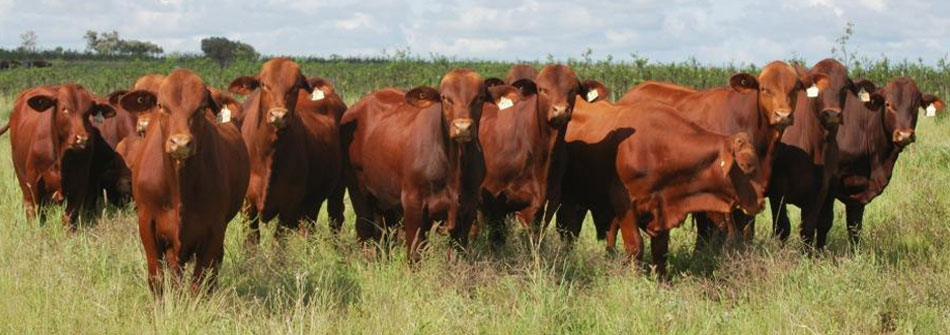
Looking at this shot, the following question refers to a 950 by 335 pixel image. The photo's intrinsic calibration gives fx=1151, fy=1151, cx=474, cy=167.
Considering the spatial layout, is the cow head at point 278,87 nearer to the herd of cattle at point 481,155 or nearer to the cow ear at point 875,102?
the herd of cattle at point 481,155

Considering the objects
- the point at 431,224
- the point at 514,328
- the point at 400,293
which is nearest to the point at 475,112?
the point at 431,224

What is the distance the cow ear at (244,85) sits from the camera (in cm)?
924

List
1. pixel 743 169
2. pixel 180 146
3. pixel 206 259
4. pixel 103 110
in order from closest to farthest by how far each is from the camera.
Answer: pixel 180 146 → pixel 206 259 → pixel 743 169 → pixel 103 110

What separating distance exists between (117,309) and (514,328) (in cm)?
236

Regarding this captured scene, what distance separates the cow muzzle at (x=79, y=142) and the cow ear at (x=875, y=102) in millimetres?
7071

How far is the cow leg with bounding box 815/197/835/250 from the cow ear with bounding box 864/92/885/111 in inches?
44.1

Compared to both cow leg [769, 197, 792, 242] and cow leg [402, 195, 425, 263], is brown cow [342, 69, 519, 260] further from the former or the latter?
cow leg [769, 197, 792, 242]

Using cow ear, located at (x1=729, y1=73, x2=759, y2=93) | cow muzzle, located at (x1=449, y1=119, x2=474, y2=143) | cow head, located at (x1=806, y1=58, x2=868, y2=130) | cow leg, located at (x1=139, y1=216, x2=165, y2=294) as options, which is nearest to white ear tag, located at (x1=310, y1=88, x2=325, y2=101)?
cow muzzle, located at (x1=449, y1=119, x2=474, y2=143)

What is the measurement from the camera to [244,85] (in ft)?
30.6

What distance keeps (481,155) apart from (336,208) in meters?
2.37

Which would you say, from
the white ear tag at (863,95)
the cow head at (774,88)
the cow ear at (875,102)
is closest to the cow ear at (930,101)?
the cow ear at (875,102)

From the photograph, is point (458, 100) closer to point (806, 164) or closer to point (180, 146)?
point (180, 146)

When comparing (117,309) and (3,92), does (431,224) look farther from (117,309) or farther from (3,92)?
(3,92)

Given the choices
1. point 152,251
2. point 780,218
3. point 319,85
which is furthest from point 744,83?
point 152,251
